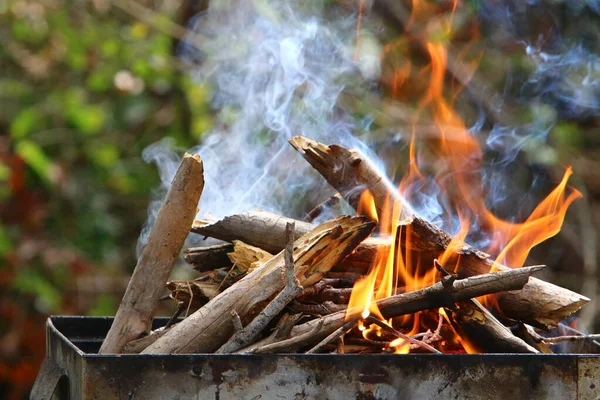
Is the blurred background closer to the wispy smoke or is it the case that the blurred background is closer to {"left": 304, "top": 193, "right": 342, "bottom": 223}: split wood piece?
the wispy smoke

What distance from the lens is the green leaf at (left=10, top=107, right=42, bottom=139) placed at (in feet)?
14.6

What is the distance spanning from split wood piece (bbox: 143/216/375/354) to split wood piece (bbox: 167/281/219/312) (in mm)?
184

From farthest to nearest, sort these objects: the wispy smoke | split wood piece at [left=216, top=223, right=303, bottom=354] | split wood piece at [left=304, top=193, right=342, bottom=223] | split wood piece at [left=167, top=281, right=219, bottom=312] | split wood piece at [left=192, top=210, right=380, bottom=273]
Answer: the wispy smoke, split wood piece at [left=304, top=193, right=342, bottom=223], split wood piece at [left=192, top=210, right=380, bottom=273], split wood piece at [left=167, top=281, right=219, bottom=312], split wood piece at [left=216, top=223, right=303, bottom=354]

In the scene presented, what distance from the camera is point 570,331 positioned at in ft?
7.63

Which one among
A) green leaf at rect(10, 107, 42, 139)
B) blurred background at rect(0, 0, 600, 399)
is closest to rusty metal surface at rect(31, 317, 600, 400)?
blurred background at rect(0, 0, 600, 399)

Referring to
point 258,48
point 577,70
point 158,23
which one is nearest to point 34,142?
point 158,23

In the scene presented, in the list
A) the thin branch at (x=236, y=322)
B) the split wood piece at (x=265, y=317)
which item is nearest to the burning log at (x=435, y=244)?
the split wood piece at (x=265, y=317)

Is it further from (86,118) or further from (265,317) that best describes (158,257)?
(86,118)

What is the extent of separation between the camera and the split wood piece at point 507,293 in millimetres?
2000

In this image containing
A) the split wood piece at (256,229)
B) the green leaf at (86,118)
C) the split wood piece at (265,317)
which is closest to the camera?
the split wood piece at (265,317)

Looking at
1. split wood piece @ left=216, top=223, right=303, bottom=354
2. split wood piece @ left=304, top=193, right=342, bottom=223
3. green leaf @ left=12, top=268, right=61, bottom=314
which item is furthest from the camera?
green leaf @ left=12, top=268, right=61, bottom=314

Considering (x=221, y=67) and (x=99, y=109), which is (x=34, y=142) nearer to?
(x=99, y=109)

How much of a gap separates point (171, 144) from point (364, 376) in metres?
3.25

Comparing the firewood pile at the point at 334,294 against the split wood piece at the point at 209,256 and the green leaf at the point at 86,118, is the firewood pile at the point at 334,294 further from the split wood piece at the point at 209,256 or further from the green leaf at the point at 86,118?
the green leaf at the point at 86,118
